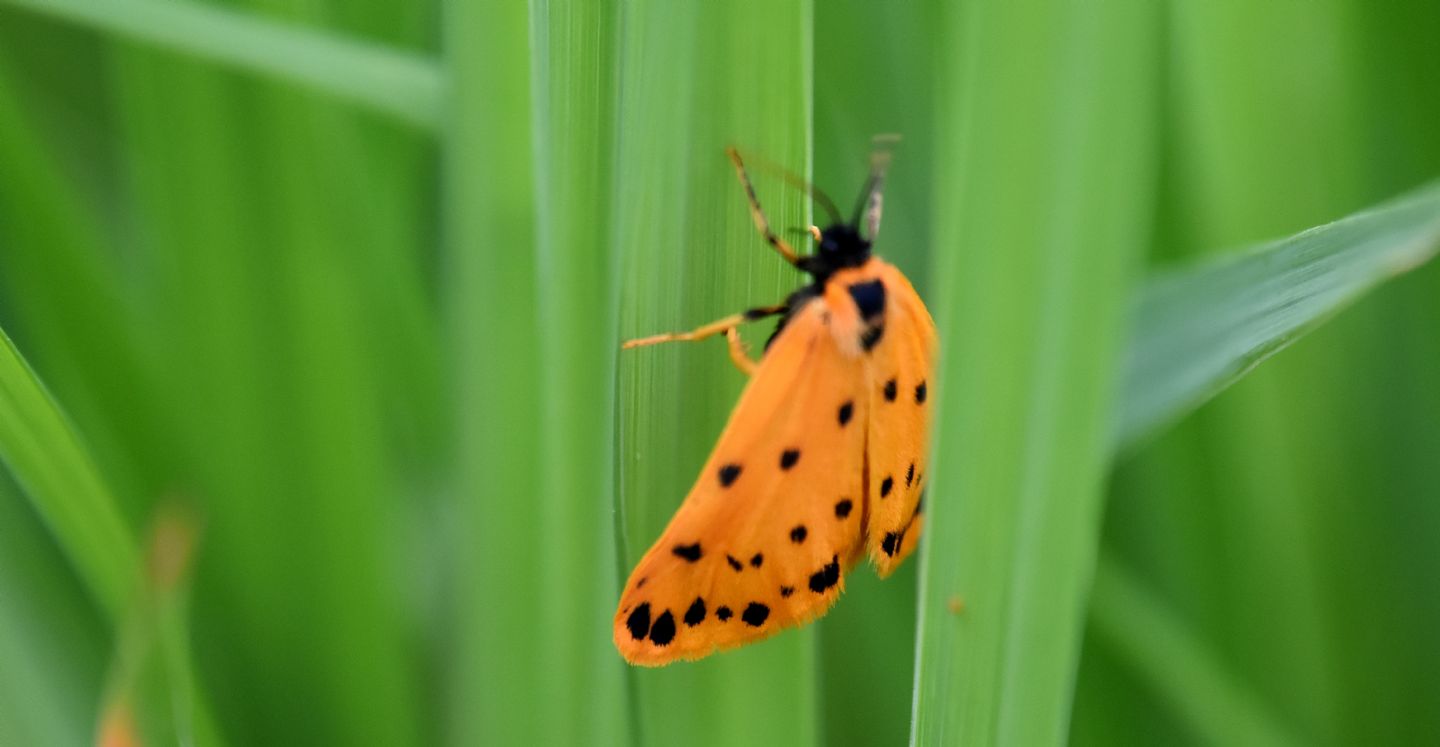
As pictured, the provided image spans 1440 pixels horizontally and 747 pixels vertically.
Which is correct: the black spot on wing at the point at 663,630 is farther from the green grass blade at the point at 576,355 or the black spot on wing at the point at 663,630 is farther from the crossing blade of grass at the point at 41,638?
the crossing blade of grass at the point at 41,638

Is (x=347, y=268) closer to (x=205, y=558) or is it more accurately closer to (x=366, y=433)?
(x=366, y=433)

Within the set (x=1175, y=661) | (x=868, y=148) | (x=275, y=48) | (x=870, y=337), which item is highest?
(x=275, y=48)

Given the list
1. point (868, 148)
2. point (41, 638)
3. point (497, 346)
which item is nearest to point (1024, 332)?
point (497, 346)

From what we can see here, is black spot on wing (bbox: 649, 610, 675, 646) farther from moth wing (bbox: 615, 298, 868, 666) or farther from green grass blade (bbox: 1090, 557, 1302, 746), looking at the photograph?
green grass blade (bbox: 1090, 557, 1302, 746)

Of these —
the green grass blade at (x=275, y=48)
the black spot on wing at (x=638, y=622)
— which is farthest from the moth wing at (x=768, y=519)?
the green grass blade at (x=275, y=48)

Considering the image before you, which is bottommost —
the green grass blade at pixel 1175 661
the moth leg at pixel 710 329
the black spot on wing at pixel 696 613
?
the green grass blade at pixel 1175 661

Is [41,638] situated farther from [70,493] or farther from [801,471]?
[801,471]

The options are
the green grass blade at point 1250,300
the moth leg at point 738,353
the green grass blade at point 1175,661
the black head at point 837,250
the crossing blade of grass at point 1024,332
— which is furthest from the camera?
the green grass blade at point 1175,661
